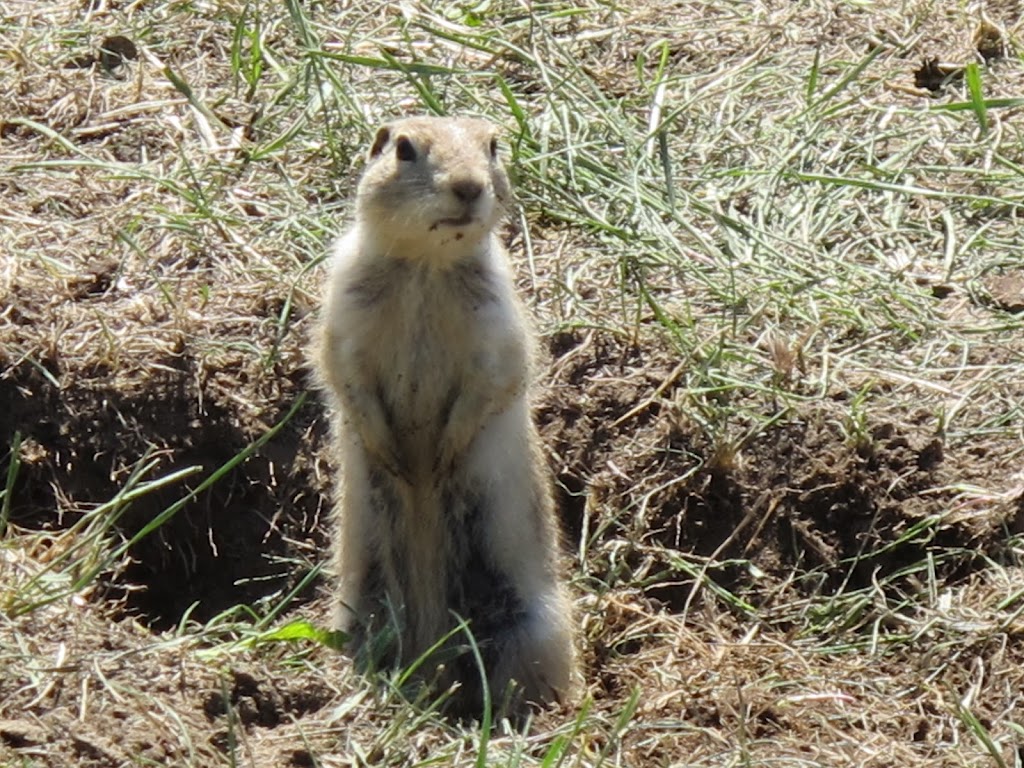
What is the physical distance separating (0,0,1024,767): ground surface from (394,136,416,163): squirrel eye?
115 centimetres

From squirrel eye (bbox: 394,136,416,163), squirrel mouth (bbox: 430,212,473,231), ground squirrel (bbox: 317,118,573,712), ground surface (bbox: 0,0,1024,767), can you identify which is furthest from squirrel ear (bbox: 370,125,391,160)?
ground surface (bbox: 0,0,1024,767)

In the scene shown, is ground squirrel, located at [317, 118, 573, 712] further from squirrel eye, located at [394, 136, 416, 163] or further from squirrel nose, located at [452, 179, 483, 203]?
squirrel nose, located at [452, 179, 483, 203]

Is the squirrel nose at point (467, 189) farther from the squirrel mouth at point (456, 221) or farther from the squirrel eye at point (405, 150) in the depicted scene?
the squirrel eye at point (405, 150)

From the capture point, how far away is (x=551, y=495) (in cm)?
604

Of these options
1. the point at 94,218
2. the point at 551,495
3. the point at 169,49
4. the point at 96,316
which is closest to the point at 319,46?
the point at 169,49

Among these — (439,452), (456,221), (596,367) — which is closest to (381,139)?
(456,221)

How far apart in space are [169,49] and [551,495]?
3256mm

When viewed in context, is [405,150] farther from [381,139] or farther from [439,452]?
[439,452]

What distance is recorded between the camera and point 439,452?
224 inches

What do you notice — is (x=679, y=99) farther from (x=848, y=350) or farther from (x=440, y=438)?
(x=440, y=438)

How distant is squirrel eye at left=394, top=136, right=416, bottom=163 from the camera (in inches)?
203

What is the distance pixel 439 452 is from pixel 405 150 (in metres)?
1.05

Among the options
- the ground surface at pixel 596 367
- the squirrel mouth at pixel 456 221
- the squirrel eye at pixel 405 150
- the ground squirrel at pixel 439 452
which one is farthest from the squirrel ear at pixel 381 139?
the ground surface at pixel 596 367

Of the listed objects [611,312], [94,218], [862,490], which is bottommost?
[862,490]
